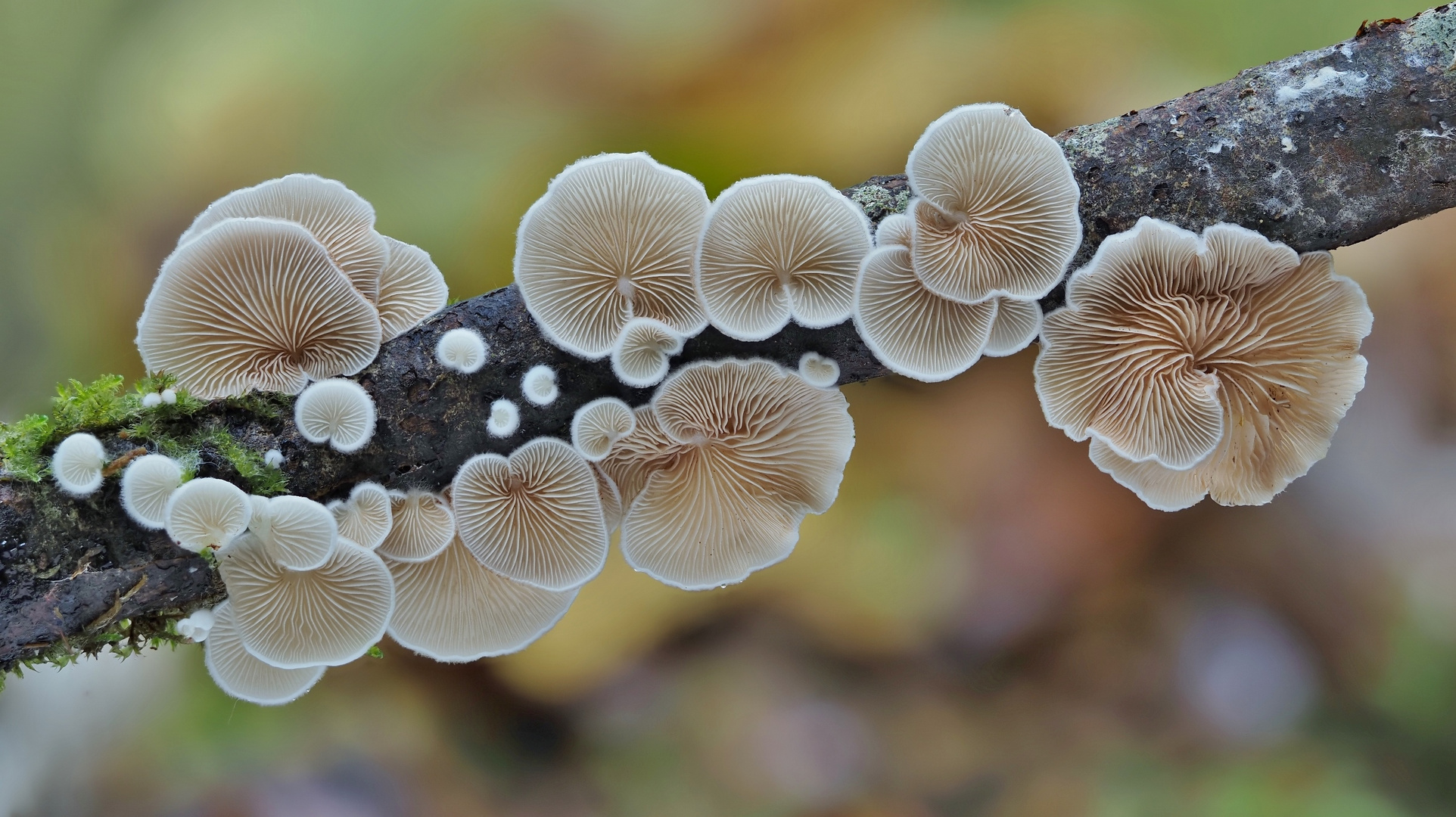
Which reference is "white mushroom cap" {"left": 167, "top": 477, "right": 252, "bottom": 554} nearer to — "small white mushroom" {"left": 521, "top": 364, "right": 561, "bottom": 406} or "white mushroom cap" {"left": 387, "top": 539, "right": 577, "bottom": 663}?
"white mushroom cap" {"left": 387, "top": 539, "right": 577, "bottom": 663}

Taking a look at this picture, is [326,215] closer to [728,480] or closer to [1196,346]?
[728,480]

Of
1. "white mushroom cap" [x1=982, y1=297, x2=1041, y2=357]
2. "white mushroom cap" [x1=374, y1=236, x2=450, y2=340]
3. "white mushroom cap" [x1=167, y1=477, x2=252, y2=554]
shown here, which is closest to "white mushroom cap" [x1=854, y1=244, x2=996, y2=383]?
"white mushroom cap" [x1=982, y1=297, x2=1041, y2=357]

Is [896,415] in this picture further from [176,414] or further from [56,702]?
[56,702]

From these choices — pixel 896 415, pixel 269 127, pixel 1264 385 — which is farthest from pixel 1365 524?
pixel 269 127

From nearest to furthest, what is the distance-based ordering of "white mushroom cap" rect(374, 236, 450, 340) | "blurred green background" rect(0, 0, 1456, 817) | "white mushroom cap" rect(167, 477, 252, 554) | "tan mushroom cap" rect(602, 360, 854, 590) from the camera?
"white mushroom cap" rect(167, 477, 252, 554)
"tan mushroom cap" rect(602, 360, 854, 590)
"white mushroom cap" rect(374, 236, 450, 340)
"blurred green background" rect(0, 0, 1456, 817)

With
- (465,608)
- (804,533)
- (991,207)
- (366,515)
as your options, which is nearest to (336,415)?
(366,515)

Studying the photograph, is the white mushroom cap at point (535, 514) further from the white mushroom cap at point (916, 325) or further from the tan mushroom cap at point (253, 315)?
the white mushroom cap at point (916, 325)

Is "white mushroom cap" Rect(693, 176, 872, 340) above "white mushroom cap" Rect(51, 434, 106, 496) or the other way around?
above
